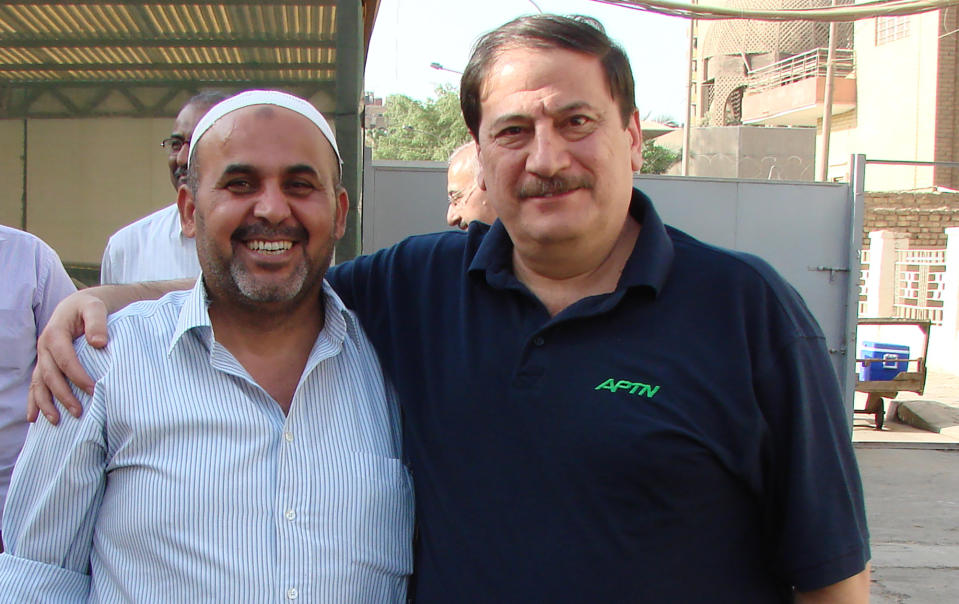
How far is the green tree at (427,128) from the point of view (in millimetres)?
37031

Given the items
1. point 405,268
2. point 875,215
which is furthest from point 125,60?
point 875,215

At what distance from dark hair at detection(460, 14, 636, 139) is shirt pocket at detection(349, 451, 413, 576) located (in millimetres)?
791

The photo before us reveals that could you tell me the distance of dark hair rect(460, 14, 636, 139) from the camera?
1.81 m

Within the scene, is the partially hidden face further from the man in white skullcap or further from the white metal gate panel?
the white metal gate panel

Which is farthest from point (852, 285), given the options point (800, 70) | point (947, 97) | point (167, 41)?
point (800, 70)

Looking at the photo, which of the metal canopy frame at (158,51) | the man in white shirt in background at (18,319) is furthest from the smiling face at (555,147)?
the metal canopy frame at (158,51)

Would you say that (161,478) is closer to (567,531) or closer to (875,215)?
(567,531)

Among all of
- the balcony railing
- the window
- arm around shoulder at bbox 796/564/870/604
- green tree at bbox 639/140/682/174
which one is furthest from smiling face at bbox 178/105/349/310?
the balcony railing

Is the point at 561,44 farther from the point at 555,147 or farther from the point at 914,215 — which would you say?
the point at 914,215

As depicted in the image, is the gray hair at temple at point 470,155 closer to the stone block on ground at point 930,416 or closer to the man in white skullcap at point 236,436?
the man in white skullcap at point 236,436

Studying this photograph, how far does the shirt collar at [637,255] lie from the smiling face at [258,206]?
37 centimetres

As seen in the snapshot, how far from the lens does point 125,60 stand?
24.9 feet

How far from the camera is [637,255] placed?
5.81ft

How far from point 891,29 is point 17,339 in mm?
30075
